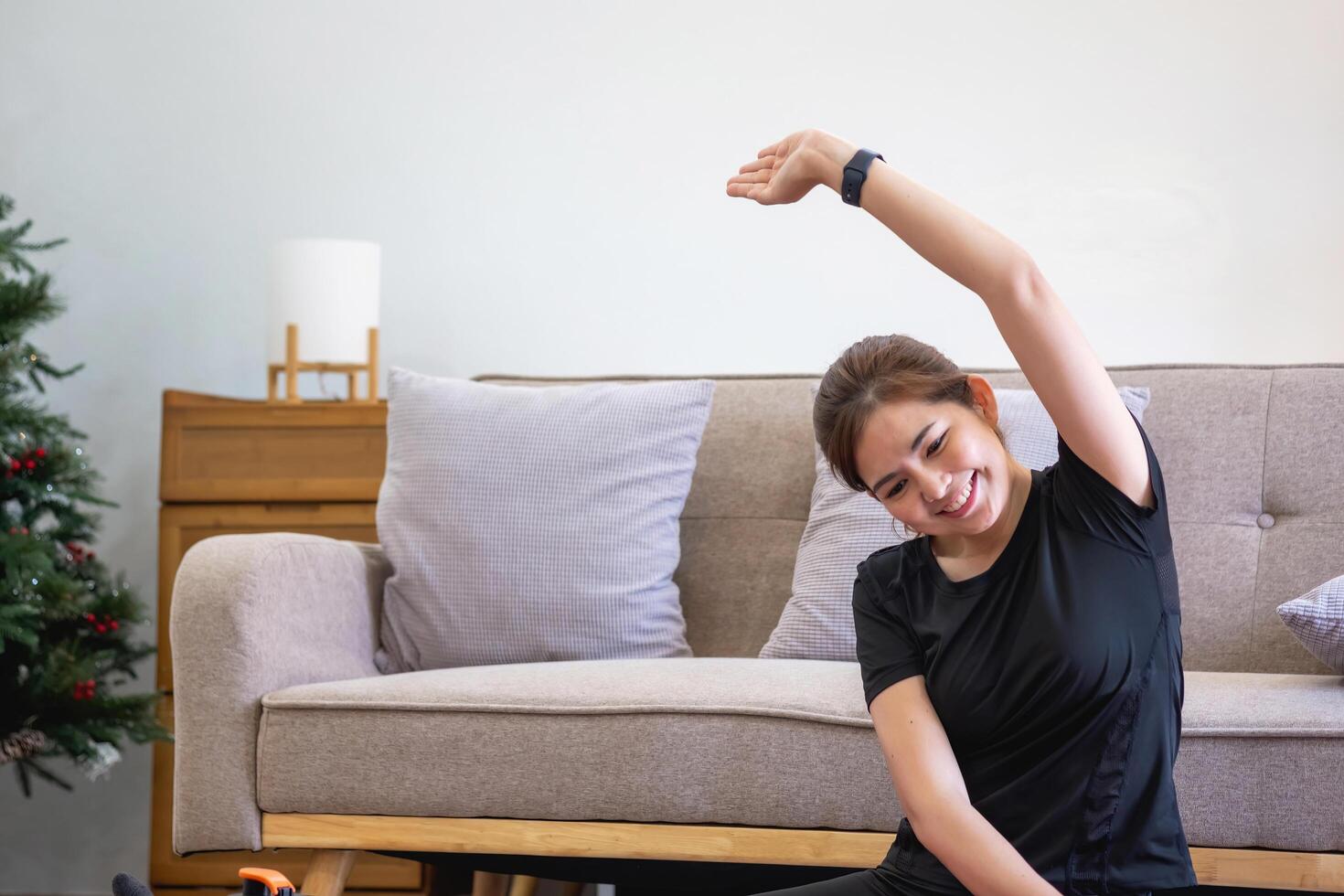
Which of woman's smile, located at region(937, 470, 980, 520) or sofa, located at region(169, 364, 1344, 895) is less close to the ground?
woman's smile, located at region(937, 470, 980, 520)

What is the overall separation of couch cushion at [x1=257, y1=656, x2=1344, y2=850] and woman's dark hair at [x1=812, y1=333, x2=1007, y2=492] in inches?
19.6

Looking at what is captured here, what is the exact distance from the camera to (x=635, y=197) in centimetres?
288

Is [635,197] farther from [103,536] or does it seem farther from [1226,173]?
[103,536]

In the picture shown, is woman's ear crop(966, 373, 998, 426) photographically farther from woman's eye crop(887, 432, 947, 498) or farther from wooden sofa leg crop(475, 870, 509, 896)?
wooden sofa leg crop(475, 870, 509, 896)

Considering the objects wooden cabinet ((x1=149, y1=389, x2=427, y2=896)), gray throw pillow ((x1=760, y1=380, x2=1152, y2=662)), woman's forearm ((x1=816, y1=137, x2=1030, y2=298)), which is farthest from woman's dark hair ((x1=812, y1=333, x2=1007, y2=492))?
wooden cabinet ((x1=149, y1=389, x2=427, y2=896))

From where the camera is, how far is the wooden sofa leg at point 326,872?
1.63 metres

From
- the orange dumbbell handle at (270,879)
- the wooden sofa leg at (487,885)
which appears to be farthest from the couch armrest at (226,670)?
the orange dumbbell handle at (270,879)

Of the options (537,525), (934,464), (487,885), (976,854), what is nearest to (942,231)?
(934,464)

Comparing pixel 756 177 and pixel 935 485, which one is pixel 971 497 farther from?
pixel 756 177

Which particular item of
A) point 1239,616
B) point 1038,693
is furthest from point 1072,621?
point 1239,616

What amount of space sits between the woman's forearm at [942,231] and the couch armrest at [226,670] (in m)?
1.03

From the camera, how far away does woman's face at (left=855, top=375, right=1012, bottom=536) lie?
3.52 ft

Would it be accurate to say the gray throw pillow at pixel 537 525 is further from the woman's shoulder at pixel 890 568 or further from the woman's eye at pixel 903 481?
the woman's eye at pixel 903 481

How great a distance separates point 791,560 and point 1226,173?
1.28 m
